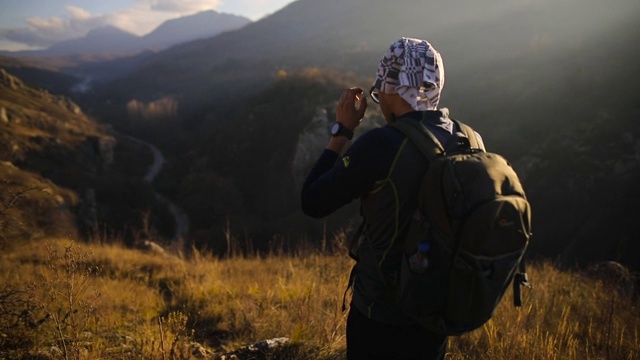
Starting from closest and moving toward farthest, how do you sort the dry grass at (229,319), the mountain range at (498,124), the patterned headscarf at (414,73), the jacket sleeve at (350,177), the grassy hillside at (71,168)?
1. the jacket sleeve at (350,177)
2. the patterned headscarf at (414,73)
3. the dry grass at (229,319)
4. the mountain range at (498,124)
5. the grassy hillside at (71,168)

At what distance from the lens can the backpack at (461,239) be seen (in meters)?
1.37

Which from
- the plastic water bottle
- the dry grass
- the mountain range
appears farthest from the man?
the mountain range

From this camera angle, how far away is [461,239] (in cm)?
138

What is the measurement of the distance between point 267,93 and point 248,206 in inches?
828

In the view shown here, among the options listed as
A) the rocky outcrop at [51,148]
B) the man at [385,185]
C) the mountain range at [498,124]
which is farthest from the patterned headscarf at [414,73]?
the rocky outcrop at [51,148]

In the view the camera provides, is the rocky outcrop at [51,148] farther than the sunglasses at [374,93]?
Yes

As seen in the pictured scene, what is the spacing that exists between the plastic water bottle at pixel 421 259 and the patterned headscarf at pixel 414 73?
60 cm

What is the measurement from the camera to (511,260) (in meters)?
1.42

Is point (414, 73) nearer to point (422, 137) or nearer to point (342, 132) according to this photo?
point (422, 137)

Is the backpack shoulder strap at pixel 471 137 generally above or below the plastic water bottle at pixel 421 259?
above

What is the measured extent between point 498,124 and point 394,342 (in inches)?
1224

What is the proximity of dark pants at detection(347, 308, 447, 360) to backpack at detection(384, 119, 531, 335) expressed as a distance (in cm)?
19

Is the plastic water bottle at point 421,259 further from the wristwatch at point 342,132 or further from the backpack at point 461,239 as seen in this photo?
the wristwatch at point 342,132

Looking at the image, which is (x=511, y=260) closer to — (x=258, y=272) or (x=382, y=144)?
(x=382, y=144)
